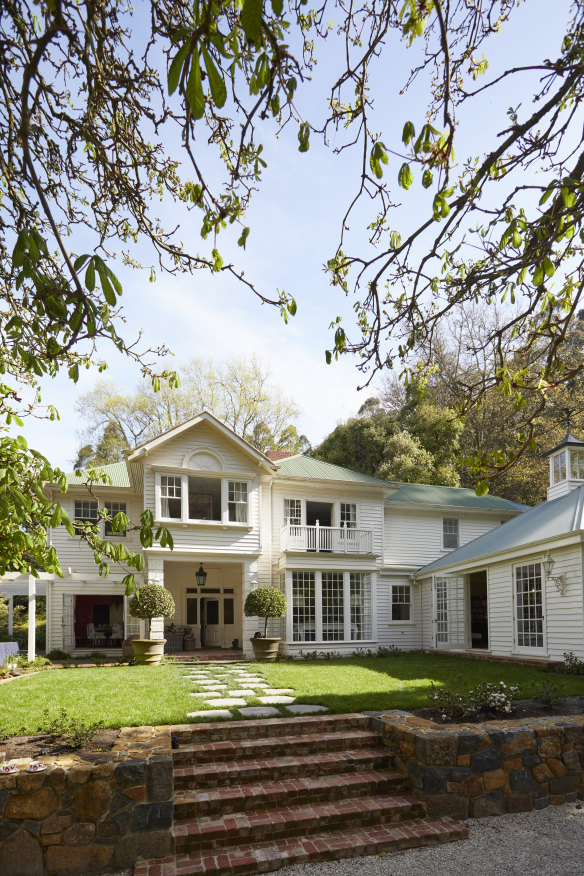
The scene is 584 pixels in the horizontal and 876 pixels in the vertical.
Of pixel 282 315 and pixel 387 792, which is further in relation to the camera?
pixel 387 792

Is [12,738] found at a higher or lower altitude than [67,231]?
lower

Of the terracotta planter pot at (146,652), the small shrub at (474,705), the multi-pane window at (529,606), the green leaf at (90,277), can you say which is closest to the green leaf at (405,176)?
the green leaf at (90,277)

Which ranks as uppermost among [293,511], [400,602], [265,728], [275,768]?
[293,511]

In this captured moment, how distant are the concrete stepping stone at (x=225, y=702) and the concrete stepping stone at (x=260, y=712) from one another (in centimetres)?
30

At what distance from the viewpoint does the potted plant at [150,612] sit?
13.0 meters

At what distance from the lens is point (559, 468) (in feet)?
47.8

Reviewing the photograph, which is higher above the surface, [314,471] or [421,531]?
[314,471]

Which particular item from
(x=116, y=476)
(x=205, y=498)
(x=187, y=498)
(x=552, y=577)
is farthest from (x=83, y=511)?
(x=552, y=577)

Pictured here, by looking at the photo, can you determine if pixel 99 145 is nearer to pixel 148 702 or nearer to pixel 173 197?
pixel 173 197

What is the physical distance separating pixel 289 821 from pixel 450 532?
1532 cm

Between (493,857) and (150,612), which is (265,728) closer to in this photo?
(493,857)

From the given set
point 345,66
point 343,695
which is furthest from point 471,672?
point 345,66

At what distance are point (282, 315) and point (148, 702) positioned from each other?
5.74m

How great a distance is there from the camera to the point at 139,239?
17.5 ft
